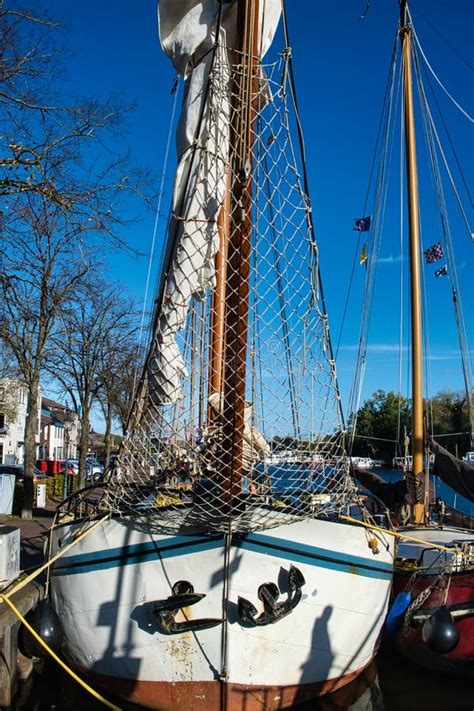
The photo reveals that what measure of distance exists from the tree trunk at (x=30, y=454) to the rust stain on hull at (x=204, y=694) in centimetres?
1047

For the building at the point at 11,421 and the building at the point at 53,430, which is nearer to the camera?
the building at the point at 11,421

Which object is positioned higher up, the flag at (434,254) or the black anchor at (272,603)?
the flag at (434,254)

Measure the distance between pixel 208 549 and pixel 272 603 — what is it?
0.77 meters

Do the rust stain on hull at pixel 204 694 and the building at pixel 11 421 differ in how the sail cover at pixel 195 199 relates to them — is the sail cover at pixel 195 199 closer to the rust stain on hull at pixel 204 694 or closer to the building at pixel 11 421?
the rust stain on hull at pixel 204 694

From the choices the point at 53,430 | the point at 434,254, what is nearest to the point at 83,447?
the point at 434,254

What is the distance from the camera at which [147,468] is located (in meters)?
6.68

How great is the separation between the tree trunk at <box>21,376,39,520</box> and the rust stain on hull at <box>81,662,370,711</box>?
10472 mm

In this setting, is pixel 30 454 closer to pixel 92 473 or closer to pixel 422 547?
pixel 92 473

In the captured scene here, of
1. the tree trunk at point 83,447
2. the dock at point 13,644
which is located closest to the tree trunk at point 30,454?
the tree trunk at point 83,447

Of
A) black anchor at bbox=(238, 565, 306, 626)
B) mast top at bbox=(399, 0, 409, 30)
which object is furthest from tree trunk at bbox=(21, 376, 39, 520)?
mast top at bbox=(399, 0, 409, 30)

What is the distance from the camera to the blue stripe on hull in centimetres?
627

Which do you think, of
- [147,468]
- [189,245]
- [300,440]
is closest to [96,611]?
[147,468]

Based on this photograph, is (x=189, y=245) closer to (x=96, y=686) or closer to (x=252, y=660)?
(x=252, y=660)

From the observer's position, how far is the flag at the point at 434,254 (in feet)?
54.1
